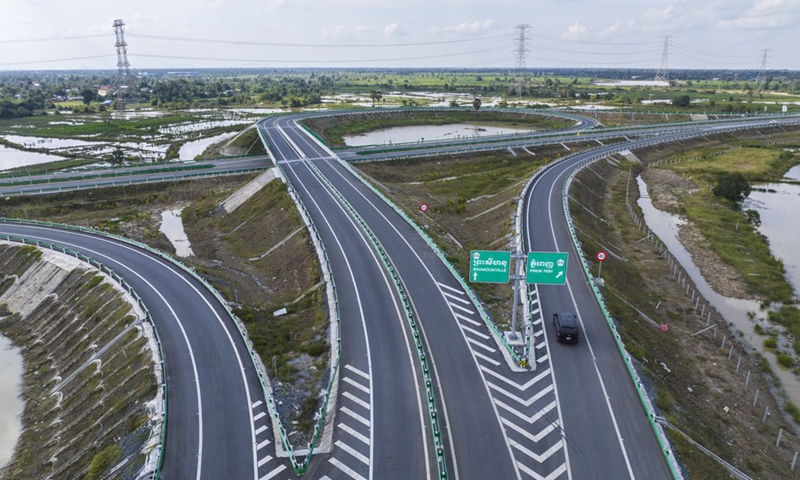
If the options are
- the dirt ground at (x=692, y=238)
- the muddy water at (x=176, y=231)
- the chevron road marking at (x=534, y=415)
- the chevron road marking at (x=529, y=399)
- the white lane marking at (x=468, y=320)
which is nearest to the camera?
the chevron road marking at (x=534, y=415)

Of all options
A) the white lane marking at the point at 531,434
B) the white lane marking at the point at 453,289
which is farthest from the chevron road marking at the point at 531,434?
the white lane marking at the point at 453,289

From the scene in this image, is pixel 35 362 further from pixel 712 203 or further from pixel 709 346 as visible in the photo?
pixel 712 203

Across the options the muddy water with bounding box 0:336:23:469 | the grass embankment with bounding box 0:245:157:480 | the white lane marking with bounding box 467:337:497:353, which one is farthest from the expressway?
the muddy water with bounding box 0:336:23:469

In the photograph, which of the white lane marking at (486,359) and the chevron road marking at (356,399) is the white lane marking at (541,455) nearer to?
the white lane marking at (486,359)

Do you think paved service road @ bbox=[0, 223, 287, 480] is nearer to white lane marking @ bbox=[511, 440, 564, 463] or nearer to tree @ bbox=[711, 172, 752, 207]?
white lane marking @ bbox=[511, 440, 564, 463]

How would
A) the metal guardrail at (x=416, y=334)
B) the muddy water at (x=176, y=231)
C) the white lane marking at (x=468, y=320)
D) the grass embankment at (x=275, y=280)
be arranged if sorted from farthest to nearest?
the muddy water at (x=176, y=231) < the white lane marking at (x=468, y=320) < the grass embankment at (x=275, y=280) < the metal guardrail at (x=416, y=334)
